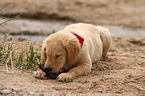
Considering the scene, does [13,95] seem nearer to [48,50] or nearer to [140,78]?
[48,50]

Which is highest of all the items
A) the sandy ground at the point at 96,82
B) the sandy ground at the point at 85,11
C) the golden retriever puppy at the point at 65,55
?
the sandy ground at the point at 85,11

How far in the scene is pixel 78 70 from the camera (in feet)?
15.4

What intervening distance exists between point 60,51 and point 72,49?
0.86ft

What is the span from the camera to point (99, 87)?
13.1 feet

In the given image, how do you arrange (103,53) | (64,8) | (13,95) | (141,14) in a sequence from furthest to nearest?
1. (141,14)
2. (64,8)
3. (103,53)
4. (13,95)

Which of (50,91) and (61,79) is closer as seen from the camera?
(50,91)

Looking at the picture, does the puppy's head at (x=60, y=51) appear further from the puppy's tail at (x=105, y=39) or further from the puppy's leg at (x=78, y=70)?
the puppy's tail at (x=105, y=39)

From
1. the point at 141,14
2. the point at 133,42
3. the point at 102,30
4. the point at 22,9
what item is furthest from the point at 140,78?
the point at 141,14

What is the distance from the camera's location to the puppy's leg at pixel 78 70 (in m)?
4.32

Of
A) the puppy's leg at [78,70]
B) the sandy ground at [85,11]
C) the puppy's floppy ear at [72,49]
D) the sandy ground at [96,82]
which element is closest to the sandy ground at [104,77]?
the sandy ground at [96,82]

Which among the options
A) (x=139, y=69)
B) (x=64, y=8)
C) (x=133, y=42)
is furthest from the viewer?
(x=64, y=8)

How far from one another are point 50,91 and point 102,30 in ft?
11.6

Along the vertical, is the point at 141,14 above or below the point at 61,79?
above

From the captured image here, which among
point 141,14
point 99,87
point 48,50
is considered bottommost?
point 99,87
